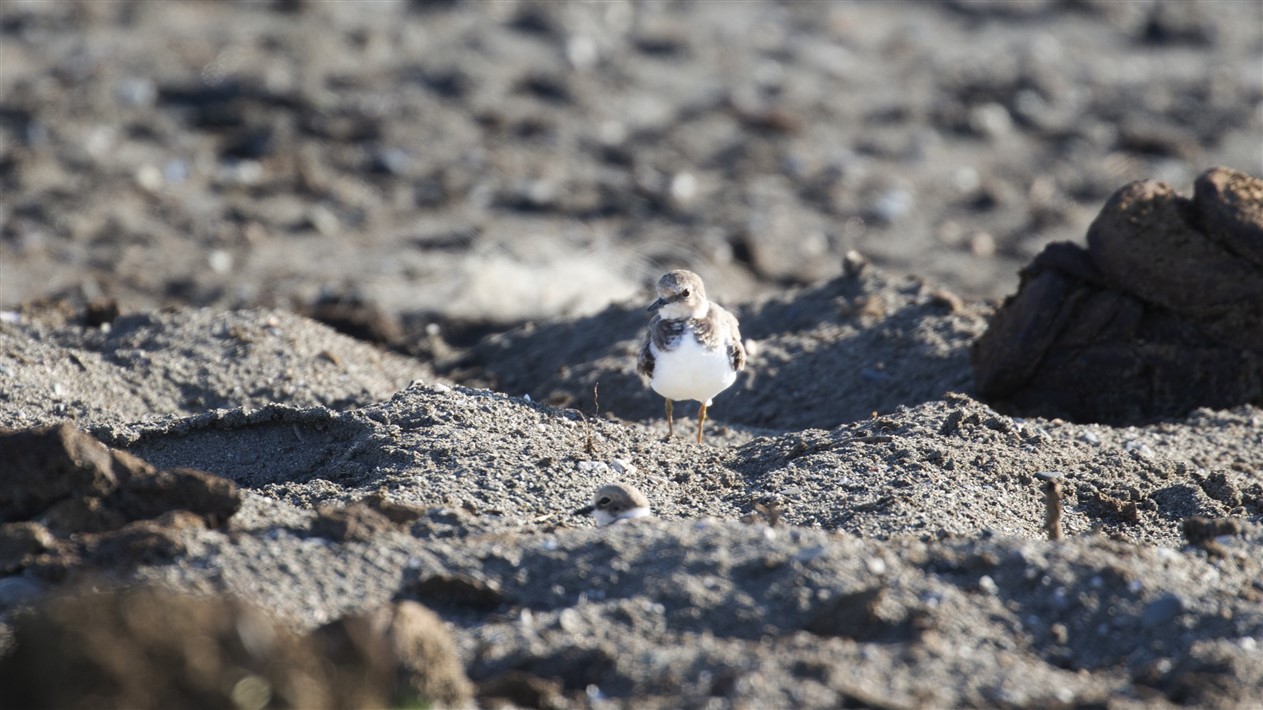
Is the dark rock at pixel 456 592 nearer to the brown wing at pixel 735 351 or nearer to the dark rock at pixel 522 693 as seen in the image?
the dark rock at pixel 522 693

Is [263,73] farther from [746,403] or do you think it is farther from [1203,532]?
[1203,532]

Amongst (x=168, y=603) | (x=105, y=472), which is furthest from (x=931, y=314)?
(x=168, y=603)

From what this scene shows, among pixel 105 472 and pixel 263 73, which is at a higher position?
pixel 263 73

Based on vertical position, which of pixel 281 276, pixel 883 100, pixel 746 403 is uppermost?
pixel 883 100

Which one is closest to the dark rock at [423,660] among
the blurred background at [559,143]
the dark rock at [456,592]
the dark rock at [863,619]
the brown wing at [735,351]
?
the dark rock at [456,592]

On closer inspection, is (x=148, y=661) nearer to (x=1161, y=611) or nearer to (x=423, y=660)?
(x=423, y=660)

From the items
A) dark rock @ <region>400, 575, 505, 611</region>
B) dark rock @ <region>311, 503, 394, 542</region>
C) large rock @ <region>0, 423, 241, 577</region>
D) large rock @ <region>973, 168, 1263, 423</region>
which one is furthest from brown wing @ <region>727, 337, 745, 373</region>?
large rock @ <region>0, 423, 241, 577</region>
